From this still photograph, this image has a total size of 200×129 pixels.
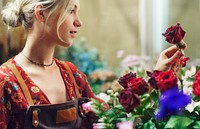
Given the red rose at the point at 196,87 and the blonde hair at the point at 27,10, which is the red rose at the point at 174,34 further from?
the blonde hair at the point at 27,10

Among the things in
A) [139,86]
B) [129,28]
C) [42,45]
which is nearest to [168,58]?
[139,86]

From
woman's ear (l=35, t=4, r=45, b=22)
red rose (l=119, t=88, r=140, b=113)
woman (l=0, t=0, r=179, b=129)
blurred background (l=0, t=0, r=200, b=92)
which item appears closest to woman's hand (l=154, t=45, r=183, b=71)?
woman (l=0, t=0, r=179, b=129)

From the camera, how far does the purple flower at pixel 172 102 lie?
1.07 meters

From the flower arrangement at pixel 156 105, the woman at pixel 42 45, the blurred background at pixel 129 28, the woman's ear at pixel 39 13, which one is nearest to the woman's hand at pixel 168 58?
the woman at pixel 42 45

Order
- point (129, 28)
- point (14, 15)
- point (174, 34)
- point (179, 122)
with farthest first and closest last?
point (129, 28) < point (14, 15) < point (174, 34) < point (179, 122)

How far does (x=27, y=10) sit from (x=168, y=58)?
410mm

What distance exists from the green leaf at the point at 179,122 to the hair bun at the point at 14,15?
511mm

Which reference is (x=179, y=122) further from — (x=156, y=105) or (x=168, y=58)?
(x=168, y=58)

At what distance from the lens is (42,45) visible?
1297mm

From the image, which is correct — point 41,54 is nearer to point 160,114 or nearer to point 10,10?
point 10,10

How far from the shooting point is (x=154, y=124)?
43.0 inches

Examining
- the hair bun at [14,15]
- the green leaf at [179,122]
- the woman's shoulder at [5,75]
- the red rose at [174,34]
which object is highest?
the hair bun at [14,15]

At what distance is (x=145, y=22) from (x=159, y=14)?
11 centimetres

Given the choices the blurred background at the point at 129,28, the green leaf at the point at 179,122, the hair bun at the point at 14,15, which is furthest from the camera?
the blurred background at the point at 129,28
